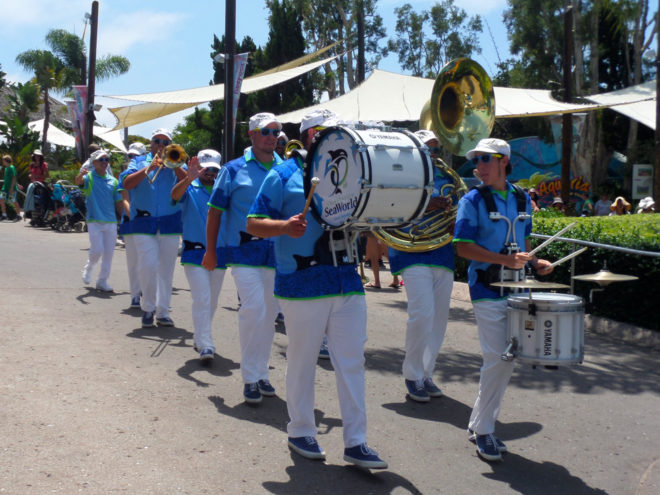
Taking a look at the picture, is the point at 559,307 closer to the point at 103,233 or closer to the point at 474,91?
the point at 474,91

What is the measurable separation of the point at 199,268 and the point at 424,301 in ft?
6.89

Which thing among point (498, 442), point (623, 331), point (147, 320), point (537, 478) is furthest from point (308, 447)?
point (623, 331)

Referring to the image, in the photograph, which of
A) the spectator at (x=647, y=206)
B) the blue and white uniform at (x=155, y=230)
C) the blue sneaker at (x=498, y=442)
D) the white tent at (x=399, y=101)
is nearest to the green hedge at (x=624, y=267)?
the blue sneaker at (x=498, y=442)

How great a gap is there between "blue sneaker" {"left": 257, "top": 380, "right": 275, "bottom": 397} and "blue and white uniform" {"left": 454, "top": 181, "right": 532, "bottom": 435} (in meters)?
1.66

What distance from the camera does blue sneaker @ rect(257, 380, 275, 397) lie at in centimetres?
592

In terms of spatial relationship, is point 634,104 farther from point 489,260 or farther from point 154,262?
point 489,260

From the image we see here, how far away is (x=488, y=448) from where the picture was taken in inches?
188

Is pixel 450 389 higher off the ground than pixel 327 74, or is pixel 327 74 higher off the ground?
pixel 327 74

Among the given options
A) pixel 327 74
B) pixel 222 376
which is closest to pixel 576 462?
pixel 222 376

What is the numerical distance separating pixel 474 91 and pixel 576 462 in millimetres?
4400

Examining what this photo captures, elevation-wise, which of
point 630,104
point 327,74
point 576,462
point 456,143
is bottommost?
point 576,462

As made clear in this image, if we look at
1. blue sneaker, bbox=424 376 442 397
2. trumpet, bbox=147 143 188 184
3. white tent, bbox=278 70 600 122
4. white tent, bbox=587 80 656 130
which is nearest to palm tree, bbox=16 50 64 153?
white tent, bbox=278 70 600 122

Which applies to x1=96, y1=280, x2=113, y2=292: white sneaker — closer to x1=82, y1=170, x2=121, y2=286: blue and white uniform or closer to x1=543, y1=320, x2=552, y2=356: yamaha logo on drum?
x1=82, y1=170, x2=121, y2=286: blue and white uniform

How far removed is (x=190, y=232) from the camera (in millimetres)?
7102
